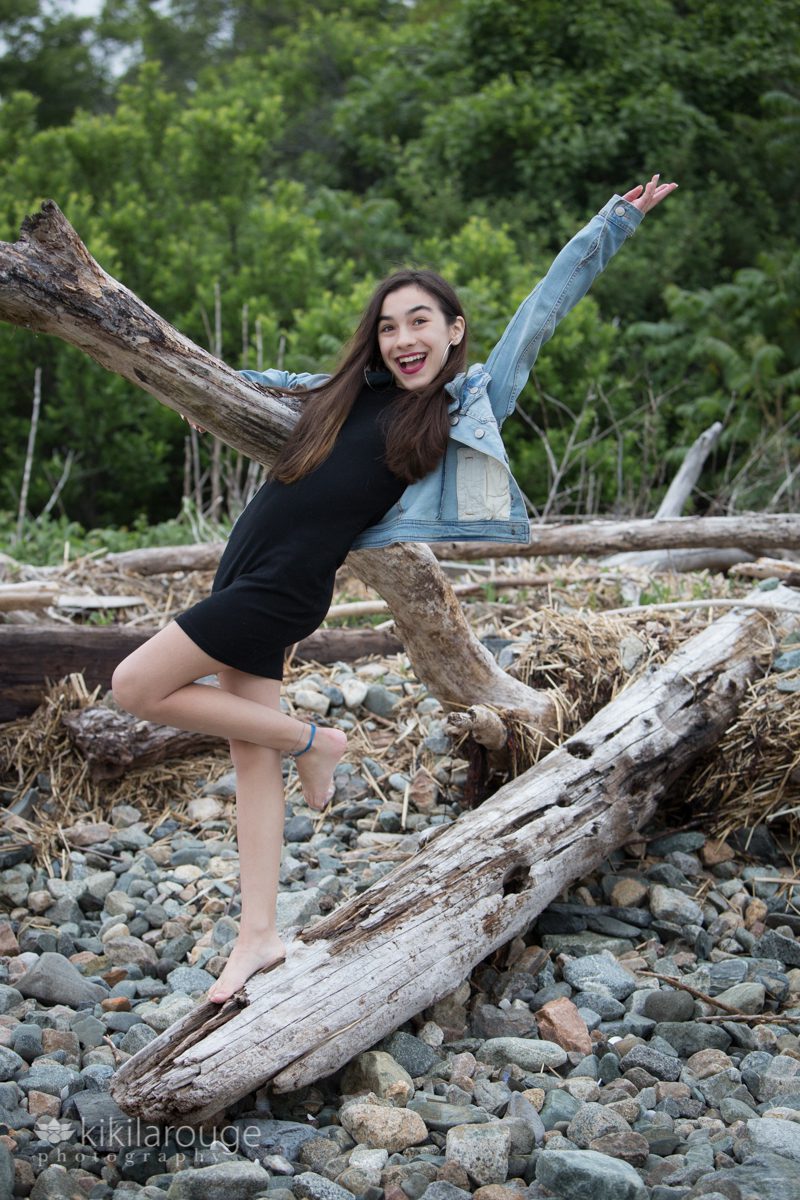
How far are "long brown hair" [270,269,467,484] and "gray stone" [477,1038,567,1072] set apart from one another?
1485mm

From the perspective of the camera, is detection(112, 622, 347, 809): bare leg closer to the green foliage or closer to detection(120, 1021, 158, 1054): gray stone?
detection(120, 1021, 158, 1054): gray stone

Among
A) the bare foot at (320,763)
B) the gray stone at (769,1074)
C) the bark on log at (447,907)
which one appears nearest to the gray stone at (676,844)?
the bark on log at (447,907)

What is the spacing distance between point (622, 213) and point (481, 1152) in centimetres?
232

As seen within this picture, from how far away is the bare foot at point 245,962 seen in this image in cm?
284

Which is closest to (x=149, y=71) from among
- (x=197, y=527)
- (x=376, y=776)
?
(x=197, y=527)

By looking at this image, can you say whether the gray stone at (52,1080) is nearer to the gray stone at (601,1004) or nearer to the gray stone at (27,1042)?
the gray stone at (27,1042)

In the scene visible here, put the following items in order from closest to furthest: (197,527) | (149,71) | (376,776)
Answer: (376,776) < (197,527) < (149,71)

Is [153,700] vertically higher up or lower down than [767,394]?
lower down

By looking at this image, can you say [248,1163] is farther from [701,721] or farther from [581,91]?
[581,91]

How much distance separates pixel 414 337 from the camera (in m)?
3.20

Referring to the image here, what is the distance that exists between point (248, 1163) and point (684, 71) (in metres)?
12.3

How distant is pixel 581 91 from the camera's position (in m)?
11.9

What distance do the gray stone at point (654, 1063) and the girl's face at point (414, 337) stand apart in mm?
1822

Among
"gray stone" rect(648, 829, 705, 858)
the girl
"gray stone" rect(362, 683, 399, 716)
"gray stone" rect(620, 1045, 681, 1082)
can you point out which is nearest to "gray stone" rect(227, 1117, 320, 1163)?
the girl
